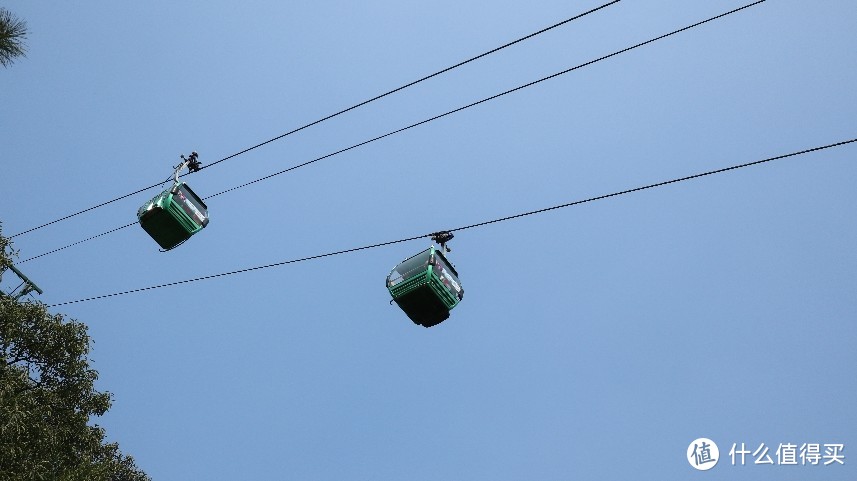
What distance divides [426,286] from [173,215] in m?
5.77

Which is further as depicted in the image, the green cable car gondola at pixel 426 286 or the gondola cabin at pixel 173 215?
the gondola cabin at pixel 173 215

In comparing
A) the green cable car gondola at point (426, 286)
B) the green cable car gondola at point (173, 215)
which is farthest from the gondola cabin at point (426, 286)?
the green cable car gondola at point (173, 215)

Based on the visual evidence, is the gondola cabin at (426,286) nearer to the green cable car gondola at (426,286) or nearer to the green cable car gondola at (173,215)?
the green cable car gondola at (426,286)

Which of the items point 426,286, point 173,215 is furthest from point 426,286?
point 173,215

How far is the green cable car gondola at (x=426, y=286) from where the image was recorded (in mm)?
9719

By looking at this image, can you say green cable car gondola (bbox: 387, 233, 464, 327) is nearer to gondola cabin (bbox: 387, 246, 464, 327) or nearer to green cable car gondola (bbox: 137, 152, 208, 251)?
gondola cabin (bbox: 387, 246, 464, 327)

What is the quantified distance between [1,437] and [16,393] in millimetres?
1828

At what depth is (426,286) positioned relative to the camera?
9633 millimetres

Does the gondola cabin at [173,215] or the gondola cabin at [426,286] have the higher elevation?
the gondola cabin at [173,215]

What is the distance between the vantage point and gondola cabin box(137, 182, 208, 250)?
1248cm

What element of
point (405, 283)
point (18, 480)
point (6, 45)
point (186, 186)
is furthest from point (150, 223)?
point (18, 480)

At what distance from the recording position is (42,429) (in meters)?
15.8

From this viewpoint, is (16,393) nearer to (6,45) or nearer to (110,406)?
(110,406)

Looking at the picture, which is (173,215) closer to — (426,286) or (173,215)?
(173,215)
